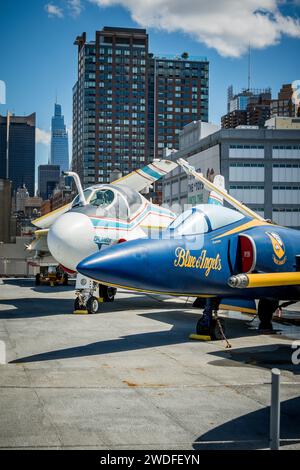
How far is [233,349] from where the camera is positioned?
13.3 m

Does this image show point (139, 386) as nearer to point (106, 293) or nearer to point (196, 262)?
point (196, 262)

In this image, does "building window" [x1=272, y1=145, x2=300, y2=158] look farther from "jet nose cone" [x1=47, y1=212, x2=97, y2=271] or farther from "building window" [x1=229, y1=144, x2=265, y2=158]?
"jet nose cone" [x1=47, y1=212, x2=97, y2=271]

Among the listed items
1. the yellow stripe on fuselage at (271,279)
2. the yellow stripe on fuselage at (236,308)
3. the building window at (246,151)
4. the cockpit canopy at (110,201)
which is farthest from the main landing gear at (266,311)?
the building window at (246,151)

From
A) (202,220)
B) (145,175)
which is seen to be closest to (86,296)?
(145,175)

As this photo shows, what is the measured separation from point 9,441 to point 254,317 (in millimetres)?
13970

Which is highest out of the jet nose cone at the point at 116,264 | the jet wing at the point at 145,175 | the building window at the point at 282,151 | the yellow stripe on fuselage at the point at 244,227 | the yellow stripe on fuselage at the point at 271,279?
the building window at the point at 282,151

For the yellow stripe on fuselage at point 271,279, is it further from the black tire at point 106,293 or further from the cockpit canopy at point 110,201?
the black tire at point 106,293

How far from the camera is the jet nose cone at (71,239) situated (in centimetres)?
1753

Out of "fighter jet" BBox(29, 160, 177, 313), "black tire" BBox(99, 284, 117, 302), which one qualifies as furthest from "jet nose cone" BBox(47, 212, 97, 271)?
"black tire" BBox(99, 284, 117, 302)

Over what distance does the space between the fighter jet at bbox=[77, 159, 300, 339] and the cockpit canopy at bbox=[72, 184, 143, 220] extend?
554 cm

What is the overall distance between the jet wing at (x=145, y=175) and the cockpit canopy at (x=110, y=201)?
6.34 feet

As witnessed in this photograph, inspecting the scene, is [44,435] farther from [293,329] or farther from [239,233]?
[293,329]

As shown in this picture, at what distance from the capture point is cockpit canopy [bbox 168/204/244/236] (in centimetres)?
1350

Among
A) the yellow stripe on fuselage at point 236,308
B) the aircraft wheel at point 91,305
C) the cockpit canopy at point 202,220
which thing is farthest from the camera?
the aircraft wheel at point 91,305
